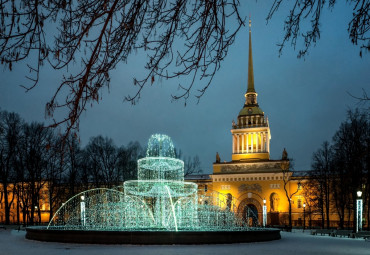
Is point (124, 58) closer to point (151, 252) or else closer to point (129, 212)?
point (151, 252)

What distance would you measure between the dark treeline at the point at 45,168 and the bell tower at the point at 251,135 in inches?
646

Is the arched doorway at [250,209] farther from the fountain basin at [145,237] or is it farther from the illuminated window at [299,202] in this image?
the fountain basin at [145,237]

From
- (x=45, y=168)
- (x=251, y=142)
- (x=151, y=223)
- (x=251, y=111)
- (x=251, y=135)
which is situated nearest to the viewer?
(x=151, y=223)

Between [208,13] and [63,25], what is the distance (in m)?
1.49

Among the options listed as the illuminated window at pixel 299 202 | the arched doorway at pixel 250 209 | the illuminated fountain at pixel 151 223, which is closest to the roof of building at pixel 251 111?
the arched doorway at pixel 250 209

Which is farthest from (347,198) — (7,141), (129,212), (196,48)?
(196,48)

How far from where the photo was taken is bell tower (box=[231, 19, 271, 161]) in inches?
2562

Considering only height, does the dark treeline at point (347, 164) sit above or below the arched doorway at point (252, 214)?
above

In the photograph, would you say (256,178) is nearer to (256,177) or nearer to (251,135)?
(256,177)

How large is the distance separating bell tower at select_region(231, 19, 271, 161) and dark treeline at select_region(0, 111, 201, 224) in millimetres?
16411

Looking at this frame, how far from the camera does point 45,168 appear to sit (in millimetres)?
41031

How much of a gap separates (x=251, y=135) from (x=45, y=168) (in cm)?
3527

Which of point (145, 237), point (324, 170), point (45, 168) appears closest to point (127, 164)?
point (45, 168)

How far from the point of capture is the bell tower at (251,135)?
213 ft
